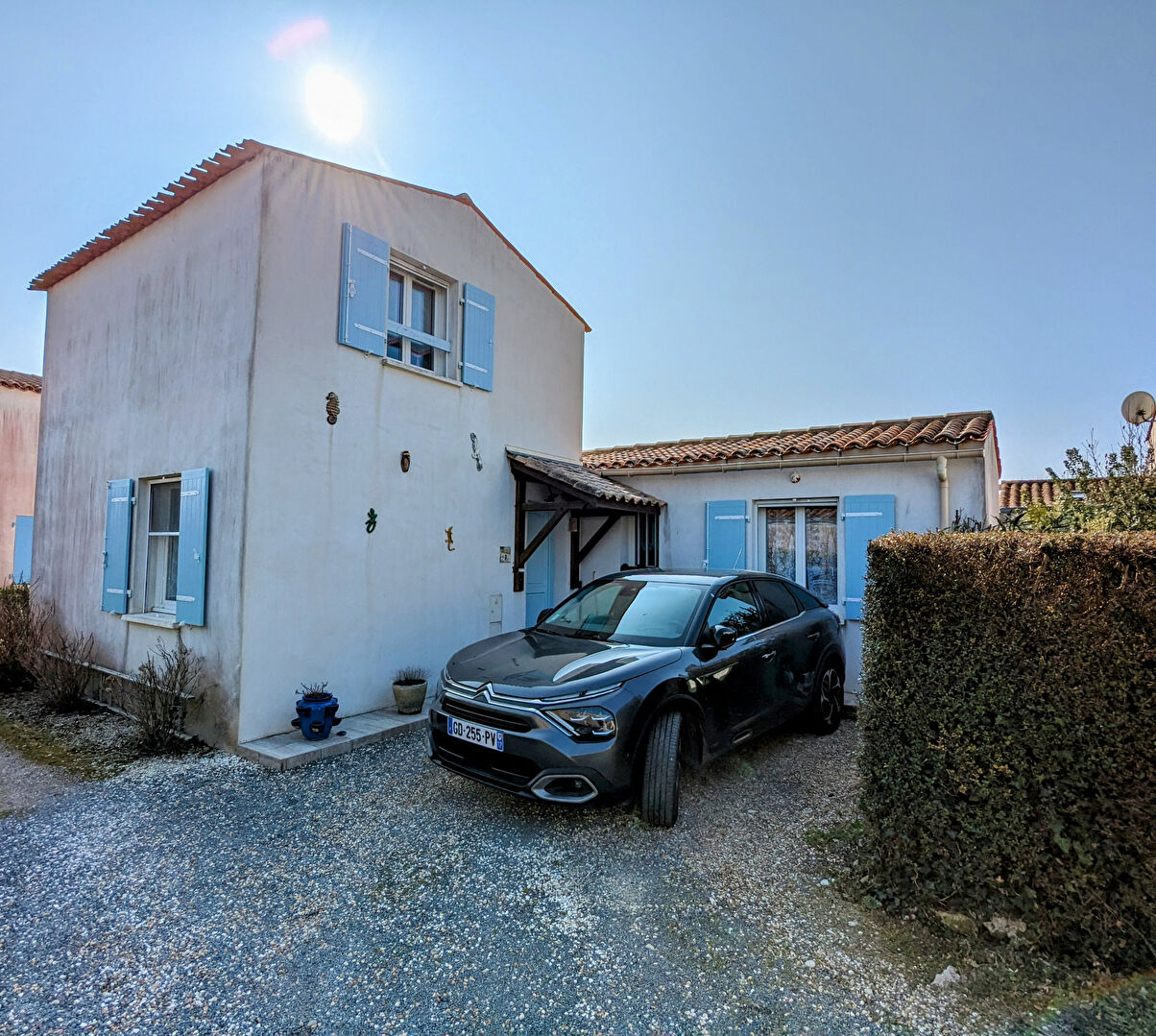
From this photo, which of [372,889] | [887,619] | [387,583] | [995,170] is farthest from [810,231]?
[372,889]

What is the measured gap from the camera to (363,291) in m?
6.04

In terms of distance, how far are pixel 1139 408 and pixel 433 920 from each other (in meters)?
7.99

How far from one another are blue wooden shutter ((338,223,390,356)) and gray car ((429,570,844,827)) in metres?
3.53

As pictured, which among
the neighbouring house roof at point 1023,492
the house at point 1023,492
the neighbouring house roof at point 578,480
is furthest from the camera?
the neighbouring house roof at point 1023,492

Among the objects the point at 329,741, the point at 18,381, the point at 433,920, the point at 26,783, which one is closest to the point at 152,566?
the point at 26,783

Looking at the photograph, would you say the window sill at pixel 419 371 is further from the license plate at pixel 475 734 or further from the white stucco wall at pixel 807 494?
the license plate at pixel 475 734

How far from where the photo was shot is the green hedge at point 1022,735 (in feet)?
7.48

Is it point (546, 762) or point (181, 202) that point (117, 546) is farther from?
point (546, 762)

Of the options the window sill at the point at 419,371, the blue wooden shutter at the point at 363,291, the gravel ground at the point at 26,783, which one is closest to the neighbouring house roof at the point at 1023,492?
the window sill at the point at 419,371

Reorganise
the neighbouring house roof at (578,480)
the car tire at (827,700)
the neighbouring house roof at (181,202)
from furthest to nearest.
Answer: the neighbouring house roof at (578,480), the car tire at (827,700), the neighbouring house roof at (181,202)

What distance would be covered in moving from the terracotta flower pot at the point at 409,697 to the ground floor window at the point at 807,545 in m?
4.91

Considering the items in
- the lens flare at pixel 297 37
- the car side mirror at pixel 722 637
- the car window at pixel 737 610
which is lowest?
the car side mirror at pixel 722 637

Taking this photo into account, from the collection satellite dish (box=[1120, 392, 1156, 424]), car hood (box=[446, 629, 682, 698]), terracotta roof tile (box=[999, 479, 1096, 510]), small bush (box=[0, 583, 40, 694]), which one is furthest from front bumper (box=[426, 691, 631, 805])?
terracotta roof tile (box=[999, 479, 1096, 510])

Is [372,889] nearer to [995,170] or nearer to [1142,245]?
[995,170]
